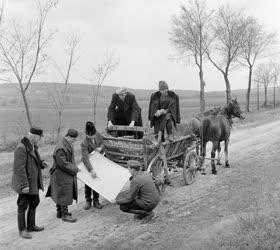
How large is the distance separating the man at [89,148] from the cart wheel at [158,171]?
116cm

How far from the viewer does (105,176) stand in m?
8.84

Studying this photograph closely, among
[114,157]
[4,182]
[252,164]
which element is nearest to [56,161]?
[114,157]

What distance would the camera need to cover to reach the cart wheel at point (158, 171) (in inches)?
366

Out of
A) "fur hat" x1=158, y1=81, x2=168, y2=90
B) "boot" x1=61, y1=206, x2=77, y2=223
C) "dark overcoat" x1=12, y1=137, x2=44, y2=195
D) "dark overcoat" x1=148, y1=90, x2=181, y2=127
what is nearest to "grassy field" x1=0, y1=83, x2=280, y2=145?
"dark overcoat" x1=148, y1=90, x2=181, y2=127

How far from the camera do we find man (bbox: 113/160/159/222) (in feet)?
26.5

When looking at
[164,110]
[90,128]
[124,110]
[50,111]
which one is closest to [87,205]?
[90,128]

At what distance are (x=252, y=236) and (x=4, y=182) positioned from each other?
8.34 m

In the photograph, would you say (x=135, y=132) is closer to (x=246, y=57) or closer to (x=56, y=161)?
(x=56, y=161)

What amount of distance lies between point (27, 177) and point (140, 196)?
2061 millimetres

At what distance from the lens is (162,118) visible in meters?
10.2

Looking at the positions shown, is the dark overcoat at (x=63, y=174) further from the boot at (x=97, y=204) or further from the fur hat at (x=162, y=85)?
the fur hat at (x=162, y=85)

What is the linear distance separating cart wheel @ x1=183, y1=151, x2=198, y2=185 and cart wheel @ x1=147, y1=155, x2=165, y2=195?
3.38 feet

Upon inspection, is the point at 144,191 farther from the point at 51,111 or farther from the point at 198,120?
the point at 51,111

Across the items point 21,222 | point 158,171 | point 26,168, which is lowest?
point 21,222
